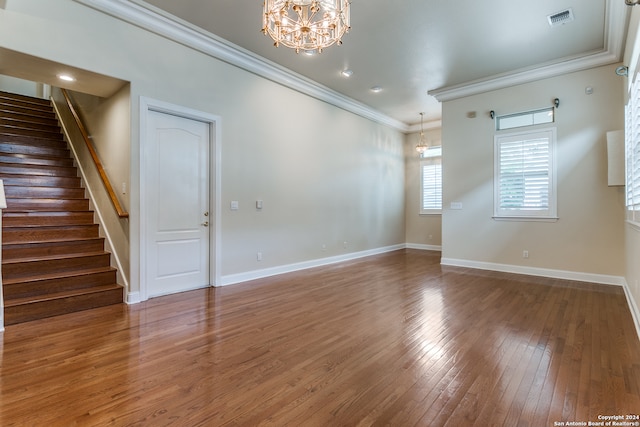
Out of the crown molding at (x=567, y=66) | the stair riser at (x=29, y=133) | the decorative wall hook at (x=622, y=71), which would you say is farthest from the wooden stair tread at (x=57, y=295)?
the decorative wall hook at (x=622, y=71)

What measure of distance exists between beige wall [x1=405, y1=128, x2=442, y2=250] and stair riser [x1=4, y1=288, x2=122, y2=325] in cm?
714

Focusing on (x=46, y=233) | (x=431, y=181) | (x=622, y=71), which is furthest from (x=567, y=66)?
(x=46, y=233)

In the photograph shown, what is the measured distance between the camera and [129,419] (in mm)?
1679

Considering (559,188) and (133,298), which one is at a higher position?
(559,188)

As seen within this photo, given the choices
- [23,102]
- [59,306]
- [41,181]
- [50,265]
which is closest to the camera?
[59,306]

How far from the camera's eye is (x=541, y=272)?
5230 millimetres

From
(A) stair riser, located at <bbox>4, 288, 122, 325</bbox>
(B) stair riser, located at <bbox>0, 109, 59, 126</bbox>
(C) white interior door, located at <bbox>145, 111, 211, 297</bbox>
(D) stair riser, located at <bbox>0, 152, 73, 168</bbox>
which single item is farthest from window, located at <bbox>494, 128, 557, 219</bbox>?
(B) stair riser, located at <bbox>0, 109, 59, 126</bbox>

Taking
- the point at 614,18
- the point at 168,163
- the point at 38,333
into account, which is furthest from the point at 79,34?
the point at 614,18

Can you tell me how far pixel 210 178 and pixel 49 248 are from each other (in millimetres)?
2063

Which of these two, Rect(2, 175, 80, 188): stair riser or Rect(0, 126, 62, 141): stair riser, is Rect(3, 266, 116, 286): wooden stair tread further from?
Rect(0, 126, 62, 141): stair riser

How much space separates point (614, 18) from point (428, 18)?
2.16 meters

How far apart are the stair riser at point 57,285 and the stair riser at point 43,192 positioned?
178 centimetres

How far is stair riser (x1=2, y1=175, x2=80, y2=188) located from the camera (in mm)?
4410

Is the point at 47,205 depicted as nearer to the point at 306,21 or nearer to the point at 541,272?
the point at 306,21
